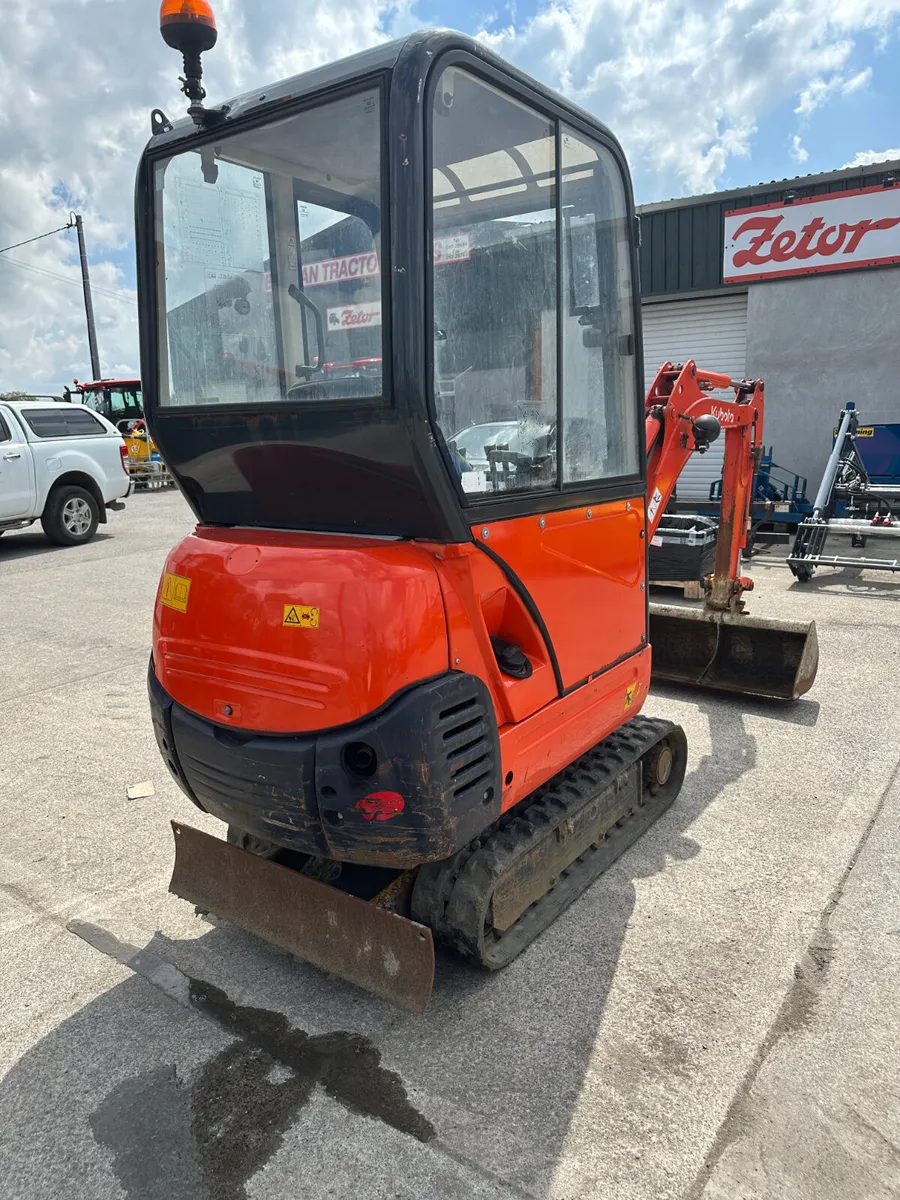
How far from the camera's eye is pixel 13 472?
35.0 ft

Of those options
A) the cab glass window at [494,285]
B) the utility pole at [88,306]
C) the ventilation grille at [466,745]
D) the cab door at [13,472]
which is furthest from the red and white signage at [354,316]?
the utility pole at [88,306]

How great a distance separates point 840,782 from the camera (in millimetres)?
4258

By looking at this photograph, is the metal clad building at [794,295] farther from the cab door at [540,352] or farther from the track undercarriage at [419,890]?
the track undercarriage at [419,890]

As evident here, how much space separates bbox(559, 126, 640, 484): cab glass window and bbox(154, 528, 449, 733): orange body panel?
0.87 metres

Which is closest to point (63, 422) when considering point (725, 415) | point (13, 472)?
point (13, 472)

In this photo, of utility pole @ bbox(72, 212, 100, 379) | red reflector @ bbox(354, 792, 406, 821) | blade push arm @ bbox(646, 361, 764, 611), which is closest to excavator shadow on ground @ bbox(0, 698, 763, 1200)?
red reflector @ bbox(354, 792, 406, 821)

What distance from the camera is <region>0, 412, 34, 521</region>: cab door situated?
10609mm

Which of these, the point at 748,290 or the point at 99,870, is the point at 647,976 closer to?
the point at 99,870

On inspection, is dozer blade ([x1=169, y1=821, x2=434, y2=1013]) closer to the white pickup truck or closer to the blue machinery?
the blue machinery

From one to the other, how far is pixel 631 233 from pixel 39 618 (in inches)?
267

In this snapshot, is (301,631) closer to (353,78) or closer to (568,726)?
(568,726)

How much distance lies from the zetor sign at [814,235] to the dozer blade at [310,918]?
12.2 metres

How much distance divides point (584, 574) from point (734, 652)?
9.48ft

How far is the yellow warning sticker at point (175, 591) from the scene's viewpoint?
2.66m
